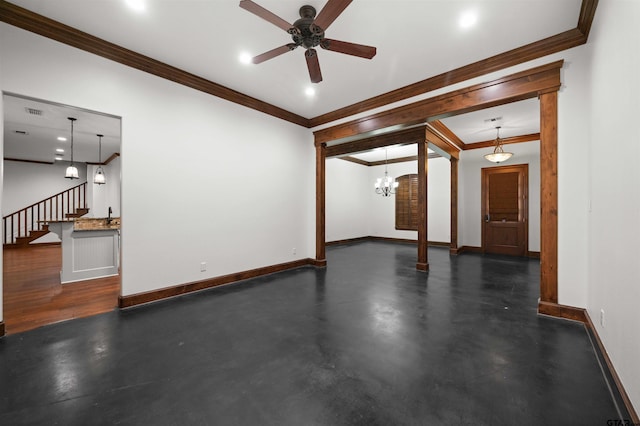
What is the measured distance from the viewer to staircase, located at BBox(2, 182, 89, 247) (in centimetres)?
841

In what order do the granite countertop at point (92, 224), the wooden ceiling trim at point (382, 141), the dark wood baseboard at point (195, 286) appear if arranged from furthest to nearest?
the wooden ceiling trim at point (382, 141) → the granite countertop at point (92, 224) → the dark wood baseboard at point (195, 286)

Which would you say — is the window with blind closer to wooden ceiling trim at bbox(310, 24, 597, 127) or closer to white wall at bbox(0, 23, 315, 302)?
wooden ceiling trim at bbox(310, 24, 597, 127)

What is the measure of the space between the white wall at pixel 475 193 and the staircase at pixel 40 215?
1235 cm

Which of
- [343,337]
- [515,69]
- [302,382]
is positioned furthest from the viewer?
[515,69]

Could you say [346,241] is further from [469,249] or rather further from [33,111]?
[33,111]

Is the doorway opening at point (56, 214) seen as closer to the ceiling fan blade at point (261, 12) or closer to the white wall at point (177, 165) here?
the white wall at point (177, 165)

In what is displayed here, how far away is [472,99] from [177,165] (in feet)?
13.6

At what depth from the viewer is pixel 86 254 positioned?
4.54 meters

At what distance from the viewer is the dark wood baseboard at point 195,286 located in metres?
3.26

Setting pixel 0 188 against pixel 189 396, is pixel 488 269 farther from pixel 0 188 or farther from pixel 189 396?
pixel 0 188

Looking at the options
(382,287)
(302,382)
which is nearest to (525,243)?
(382,287)

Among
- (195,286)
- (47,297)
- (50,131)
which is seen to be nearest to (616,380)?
(195,286)

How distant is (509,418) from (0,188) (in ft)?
14.8

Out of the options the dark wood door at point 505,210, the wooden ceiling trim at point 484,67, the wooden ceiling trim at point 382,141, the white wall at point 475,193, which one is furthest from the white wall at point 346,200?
the wooden ceiling trim at point 484,67
